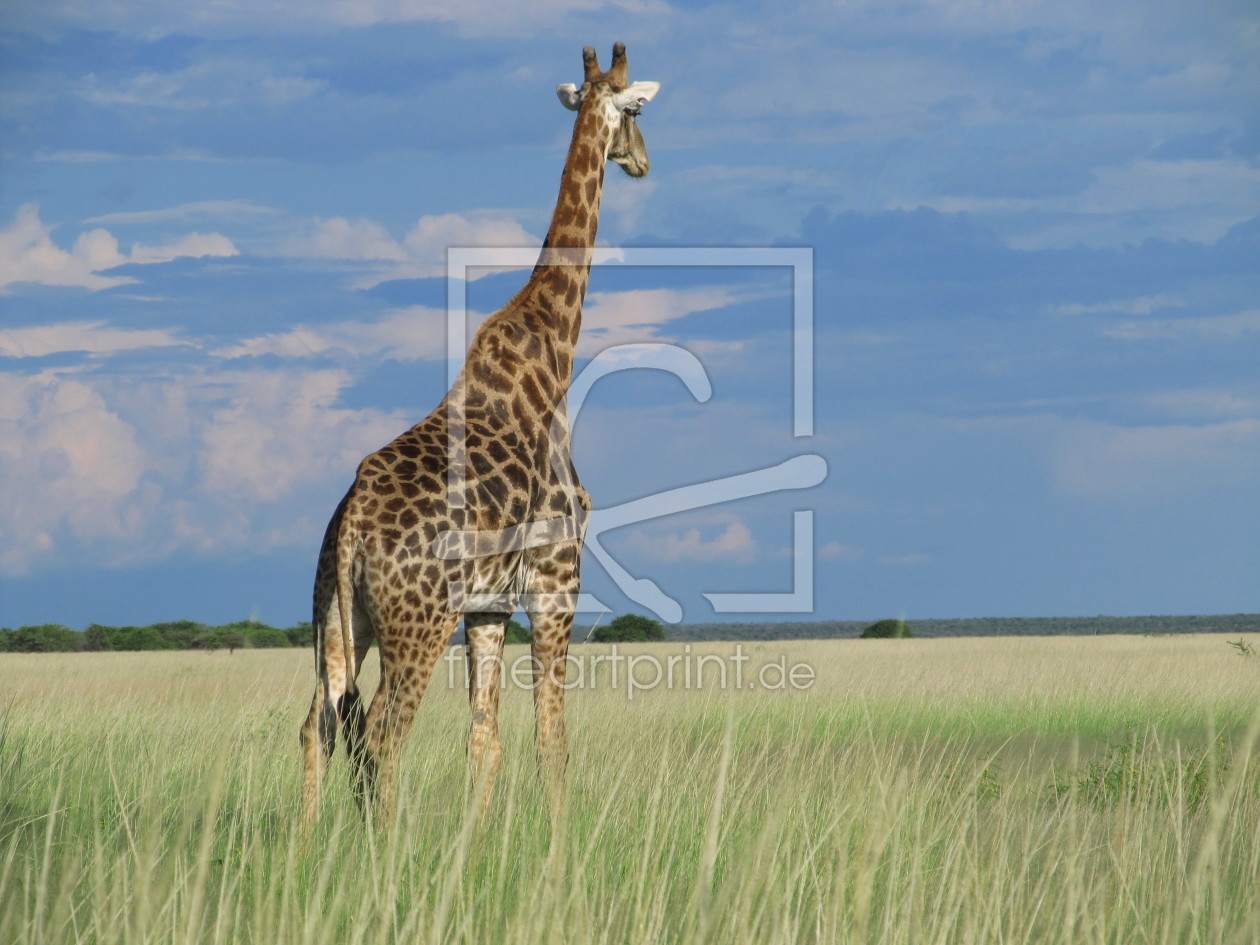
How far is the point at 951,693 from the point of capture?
17.7m

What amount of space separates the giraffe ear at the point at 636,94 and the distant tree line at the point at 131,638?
122 ft

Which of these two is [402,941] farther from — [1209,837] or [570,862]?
[1209,837]

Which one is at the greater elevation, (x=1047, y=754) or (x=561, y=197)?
(x=561, y=197)

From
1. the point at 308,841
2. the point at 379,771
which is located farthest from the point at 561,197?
the point at 308,841

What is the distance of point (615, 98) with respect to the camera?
8.49 m

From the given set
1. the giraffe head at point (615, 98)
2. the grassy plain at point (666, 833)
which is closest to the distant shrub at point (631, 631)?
the grassy plain at point (666, 833)

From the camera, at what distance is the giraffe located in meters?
6.11

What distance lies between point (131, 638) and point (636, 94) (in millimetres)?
46318

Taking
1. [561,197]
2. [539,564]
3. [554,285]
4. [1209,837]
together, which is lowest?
[1209,837]

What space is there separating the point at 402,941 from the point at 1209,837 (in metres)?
2.53

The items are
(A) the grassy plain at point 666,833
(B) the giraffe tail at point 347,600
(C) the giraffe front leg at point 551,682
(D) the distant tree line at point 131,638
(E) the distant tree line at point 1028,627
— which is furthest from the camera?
(E) the distant tree line at point 1028,627

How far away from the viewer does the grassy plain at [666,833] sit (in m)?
3.76

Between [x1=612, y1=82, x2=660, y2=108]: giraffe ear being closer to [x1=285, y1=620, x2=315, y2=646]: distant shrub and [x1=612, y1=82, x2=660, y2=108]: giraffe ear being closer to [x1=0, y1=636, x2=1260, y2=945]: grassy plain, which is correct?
[x1=0, y1=636, x2=1260, y2=945]: grassy plain
